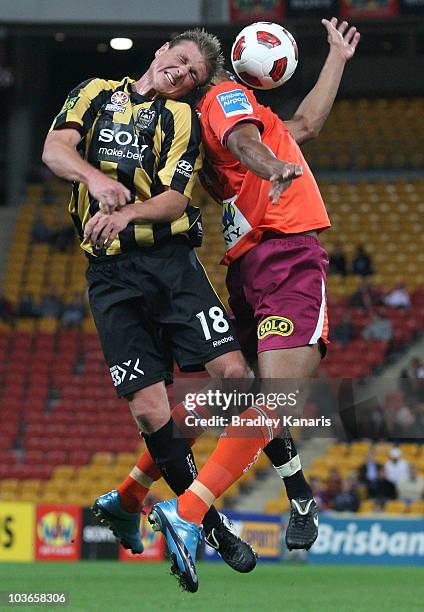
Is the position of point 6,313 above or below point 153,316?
below

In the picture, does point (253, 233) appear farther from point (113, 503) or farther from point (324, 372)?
point (324, 372)

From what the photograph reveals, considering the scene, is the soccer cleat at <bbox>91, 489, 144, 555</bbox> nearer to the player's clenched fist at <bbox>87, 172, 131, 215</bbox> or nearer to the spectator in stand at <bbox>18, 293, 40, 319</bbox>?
the player's clenched fist at <bbox>87, 172, 131, 215</bbox>

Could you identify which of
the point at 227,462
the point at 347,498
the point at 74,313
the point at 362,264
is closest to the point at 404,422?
the point at 347,498

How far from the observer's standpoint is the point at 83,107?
21.0ft

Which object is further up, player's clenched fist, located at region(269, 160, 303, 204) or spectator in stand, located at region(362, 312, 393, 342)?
player's clenched fist, located at region(269, 160, 303, 204)

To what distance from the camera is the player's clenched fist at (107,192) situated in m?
5.85

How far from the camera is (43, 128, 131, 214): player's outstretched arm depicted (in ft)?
19.2

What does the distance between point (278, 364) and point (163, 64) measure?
1643 millimetres

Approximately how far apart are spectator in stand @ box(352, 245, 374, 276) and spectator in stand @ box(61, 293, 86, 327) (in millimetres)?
4977

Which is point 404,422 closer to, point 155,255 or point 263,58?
point 263,58

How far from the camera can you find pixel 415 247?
23.3 metres

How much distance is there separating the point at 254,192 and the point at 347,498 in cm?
1134

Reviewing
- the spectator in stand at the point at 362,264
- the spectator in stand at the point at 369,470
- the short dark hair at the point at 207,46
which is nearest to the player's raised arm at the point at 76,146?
the short dark hair at the point at 207,46

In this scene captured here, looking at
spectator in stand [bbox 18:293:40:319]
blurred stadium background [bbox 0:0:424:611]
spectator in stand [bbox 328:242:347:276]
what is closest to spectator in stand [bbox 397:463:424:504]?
blurred stadium background [bbox 0:0:424:611]
